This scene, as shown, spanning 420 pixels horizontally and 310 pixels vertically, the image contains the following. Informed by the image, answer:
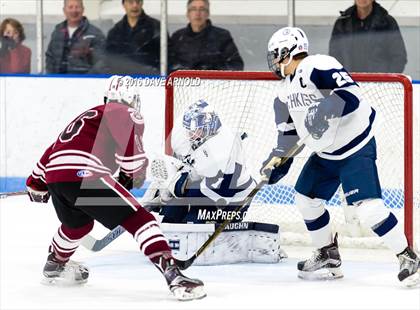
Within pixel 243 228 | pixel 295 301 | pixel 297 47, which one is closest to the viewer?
pixel 295 301

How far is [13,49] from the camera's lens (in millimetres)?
6535

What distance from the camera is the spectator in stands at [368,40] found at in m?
6.00

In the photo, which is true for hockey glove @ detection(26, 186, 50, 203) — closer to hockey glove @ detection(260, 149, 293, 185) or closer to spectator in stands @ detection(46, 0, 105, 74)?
hockey glove @ detection(260, 149, 293, 185)

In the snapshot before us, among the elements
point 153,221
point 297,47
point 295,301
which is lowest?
point 295,301

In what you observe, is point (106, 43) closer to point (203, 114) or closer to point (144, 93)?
point (144, 93)

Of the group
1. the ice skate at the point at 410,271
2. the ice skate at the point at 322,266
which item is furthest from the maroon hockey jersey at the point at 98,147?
the ice skate at the point at 410,271

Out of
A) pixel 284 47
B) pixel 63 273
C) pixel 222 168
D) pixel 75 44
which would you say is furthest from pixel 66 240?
pixel 75 44

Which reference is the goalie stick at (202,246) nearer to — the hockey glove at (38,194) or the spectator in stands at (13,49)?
the hockey glove at (38,194)

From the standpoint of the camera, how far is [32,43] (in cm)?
651

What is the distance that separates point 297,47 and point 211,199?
71 centimetres

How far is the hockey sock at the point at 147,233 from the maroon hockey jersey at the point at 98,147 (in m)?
0.18

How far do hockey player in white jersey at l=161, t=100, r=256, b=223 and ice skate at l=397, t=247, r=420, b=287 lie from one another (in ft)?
2.55

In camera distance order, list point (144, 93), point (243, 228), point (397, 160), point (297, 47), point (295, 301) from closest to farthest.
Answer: point (295, 301) → point (297, 47) → point (243, 228) → point (397, 160) → point (144, 93)

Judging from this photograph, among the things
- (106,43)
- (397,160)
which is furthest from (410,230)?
(106,43)
